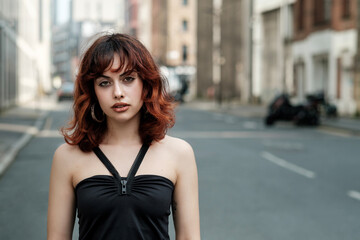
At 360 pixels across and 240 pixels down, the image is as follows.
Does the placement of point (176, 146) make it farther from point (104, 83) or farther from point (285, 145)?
point (285, 145)

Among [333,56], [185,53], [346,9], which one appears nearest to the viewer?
[346,9]

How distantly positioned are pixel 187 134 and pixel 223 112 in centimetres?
1614

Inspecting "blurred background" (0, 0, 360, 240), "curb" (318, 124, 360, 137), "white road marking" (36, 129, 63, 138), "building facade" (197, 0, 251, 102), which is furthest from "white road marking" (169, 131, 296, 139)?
"building facade" (197, 0, 251, 102)

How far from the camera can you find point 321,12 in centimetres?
3478

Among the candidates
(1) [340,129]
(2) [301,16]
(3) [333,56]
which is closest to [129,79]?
(1) [340,129]

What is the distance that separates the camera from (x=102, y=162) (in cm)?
228

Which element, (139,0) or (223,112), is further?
(139,0)

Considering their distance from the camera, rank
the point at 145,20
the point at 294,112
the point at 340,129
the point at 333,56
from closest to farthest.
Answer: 1. the point at 340,129
2. the point at 294,112
3. the point at 333,56
4. the point at 145,20

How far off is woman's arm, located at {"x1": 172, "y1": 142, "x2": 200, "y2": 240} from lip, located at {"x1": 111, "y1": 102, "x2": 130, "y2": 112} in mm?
248

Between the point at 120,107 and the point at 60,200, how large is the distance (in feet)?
1.32

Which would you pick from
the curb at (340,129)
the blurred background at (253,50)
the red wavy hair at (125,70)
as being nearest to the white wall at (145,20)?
the blurred background at (253,50)

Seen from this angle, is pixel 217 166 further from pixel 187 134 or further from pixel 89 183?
pixel 89 183

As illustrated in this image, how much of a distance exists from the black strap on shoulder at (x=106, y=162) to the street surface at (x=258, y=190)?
4.20 m

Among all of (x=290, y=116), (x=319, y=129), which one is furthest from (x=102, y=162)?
(x=290, y=116)
